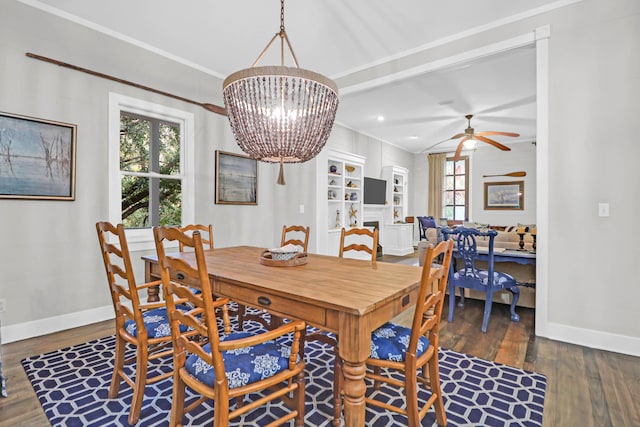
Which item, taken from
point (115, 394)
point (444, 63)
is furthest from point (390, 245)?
point (115, 394)

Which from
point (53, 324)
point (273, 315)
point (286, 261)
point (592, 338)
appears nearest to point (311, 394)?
point (273, 315)

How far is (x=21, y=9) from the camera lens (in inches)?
105

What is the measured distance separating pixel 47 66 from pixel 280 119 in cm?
240

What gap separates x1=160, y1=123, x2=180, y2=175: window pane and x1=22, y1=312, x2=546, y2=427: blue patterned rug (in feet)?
6.81

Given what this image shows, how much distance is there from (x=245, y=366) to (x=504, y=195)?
8342mm

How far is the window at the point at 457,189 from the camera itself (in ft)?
28.1

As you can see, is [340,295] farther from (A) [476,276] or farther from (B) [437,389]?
(A) [476,276]

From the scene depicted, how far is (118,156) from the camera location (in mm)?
3244

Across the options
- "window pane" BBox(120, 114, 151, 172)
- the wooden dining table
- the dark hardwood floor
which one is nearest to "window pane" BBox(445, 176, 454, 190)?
the dark hardwood floor

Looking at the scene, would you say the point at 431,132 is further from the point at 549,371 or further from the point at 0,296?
the point at 0,296

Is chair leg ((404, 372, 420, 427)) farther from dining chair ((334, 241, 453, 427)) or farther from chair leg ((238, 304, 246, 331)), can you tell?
chair leg ((238, 304, 246, 331))

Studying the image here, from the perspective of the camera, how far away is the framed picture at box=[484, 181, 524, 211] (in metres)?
7.83

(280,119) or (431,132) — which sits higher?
(431,132)

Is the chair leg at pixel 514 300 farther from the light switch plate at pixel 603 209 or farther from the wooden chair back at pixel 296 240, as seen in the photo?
the wooden chair back at pixel 296 240
